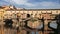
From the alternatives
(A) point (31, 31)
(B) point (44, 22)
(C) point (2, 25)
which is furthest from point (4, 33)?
(B) point (44, 22)

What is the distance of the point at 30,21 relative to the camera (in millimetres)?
17422

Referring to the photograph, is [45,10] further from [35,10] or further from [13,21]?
[13,21]

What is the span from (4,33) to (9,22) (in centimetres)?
109

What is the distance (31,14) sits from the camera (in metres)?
17.5

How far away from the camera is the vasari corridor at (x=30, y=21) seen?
17141 mm

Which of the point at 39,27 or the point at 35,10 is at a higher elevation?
the point at 35,10

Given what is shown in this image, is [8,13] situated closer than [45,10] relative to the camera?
No

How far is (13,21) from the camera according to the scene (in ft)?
59.3

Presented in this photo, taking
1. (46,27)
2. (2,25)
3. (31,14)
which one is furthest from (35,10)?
(2,25)

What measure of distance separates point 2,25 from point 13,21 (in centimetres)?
117

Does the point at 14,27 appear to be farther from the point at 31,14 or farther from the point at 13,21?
the point at 31,14

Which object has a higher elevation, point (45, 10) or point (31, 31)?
point (45, 10)

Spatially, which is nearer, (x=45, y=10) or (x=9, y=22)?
(x=45, y=10)

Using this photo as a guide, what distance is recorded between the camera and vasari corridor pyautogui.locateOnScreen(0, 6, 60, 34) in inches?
675
